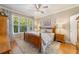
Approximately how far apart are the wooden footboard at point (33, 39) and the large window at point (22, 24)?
110mm

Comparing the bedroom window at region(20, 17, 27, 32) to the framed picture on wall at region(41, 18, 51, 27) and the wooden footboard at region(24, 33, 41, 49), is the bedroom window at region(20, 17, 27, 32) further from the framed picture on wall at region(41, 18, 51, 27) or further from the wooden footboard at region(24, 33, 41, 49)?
the framed picture on wall at region(41, 18, 51, 27)

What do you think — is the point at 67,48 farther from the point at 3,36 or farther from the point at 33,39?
the point at 3,36

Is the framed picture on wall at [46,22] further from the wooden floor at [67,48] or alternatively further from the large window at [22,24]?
the wooden floor at [67,48]

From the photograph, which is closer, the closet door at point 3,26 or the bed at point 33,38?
the closet door at point 3,26

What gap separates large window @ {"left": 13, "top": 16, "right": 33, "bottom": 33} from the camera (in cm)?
159

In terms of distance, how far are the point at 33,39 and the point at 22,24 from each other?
0.34 metres

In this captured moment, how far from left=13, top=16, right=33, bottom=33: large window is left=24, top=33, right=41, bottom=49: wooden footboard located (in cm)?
11

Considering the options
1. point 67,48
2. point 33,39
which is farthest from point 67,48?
point 33,39

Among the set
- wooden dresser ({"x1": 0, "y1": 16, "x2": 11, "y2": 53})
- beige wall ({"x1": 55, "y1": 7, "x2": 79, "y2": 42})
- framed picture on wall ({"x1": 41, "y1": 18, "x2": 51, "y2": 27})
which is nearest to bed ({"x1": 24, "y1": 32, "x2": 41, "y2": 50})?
framed picture on wall ({"x1": 41, "y1": 18, "x2": 51, "y2": 27})

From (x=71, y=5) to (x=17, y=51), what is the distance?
3.82 feet

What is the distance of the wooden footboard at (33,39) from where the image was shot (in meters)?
1.67

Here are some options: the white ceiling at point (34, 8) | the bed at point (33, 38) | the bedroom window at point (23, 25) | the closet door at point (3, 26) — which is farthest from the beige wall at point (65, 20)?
the closet door at point (3, 26)
